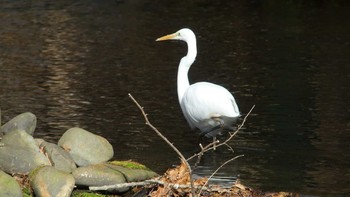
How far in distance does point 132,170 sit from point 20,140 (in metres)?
1.12

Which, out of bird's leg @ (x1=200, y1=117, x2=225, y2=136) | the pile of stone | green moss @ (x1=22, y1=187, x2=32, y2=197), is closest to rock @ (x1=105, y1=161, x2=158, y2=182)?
the pile of stone

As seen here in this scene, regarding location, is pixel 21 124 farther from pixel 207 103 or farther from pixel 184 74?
pixel 184 74

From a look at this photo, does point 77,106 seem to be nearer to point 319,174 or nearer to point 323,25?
point 319,174

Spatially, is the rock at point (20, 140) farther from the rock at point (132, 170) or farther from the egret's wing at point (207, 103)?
the egret's wing at point (207, 103)

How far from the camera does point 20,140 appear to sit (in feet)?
28.8

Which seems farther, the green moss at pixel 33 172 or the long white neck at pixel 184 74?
the long white neck at pixel 184 74

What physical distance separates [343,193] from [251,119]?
128 inches

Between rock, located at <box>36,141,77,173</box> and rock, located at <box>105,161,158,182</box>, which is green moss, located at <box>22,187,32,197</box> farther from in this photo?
rock, located at <box>105,161,158,182</box>

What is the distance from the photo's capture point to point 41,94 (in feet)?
44.1

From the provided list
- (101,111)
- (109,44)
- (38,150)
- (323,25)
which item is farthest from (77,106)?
(323,25)

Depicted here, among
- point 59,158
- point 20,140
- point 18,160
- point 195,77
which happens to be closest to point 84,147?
point 59,158

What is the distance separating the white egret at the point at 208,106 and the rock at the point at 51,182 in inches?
103

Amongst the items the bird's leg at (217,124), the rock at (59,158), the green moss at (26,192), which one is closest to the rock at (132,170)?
the rock at (59,158)

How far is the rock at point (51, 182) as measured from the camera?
8.11m
